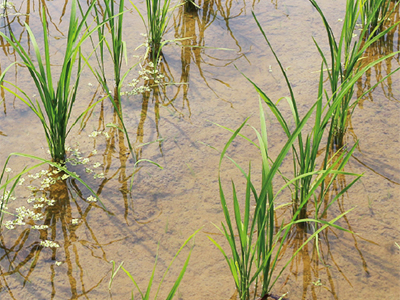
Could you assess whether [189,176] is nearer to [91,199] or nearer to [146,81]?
[91,199]

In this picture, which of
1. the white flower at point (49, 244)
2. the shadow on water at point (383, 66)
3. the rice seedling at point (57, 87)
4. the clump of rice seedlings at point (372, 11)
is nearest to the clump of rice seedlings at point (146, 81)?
the rice seedling at point (57, 87)

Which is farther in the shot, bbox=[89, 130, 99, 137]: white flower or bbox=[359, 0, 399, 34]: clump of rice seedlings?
bbox=[359, 0, 399, 34]: clump of rice seedlings

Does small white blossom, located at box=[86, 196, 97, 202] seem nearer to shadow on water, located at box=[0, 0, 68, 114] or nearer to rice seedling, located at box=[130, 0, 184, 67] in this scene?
rice seedling, located at box=[130, 0, 184, 67]

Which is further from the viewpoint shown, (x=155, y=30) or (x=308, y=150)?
(x=155, y=30)

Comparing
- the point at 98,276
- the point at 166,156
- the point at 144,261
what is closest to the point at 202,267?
the point at 144,261

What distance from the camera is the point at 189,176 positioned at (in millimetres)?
2135

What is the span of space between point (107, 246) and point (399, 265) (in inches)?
46.5

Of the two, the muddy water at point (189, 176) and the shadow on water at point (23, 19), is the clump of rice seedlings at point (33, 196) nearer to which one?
the muddy water at point (189, 176)

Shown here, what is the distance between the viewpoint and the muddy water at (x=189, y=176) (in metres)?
1.70

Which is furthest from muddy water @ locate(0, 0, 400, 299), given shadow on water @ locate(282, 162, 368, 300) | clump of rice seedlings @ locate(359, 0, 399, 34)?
clump of rice seedlings @ locate(359, 0, 399, 34)

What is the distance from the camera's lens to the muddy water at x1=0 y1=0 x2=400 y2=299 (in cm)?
170

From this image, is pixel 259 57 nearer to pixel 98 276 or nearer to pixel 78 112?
pixel 78 112

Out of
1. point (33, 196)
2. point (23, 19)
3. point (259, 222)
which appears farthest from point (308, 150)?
point (23, 19)

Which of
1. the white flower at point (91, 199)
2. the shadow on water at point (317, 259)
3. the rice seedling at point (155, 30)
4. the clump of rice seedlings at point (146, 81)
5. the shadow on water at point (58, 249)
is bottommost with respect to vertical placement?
the shadow on water at point (317, 259)
